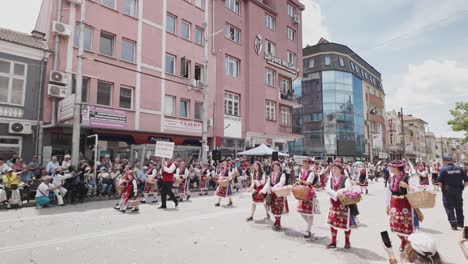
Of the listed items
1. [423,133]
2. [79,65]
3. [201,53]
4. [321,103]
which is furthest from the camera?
[423,133]

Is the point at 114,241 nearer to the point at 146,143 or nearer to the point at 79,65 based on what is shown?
the point at 79,65

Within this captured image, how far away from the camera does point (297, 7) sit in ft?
115

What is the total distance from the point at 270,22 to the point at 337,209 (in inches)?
1107

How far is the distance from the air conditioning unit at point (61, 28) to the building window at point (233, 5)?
1435 centimetres

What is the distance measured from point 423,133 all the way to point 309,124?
5889cm

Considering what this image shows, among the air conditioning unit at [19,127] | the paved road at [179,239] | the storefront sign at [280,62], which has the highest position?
the storefront sign at [280,62]

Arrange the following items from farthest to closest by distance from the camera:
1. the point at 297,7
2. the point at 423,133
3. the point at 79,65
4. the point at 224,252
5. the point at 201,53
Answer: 1. the point at 423,133
2. the point at 297,7
3. the point at 201,53
4. the point at 79,65
5. the point at 224,252

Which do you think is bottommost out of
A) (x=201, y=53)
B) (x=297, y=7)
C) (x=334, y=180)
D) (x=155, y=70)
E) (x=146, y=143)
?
(x=334, y=180)

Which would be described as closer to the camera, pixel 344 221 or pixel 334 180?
pixel 344 221

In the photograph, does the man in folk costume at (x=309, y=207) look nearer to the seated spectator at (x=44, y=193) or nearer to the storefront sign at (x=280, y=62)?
the seated spectator at (x=44, y=193)

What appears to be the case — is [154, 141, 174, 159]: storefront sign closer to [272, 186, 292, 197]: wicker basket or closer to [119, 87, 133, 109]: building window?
[119, 87, 133, 109]: building window

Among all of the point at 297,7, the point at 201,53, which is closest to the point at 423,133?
the point at 297,7

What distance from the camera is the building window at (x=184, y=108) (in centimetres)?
2264

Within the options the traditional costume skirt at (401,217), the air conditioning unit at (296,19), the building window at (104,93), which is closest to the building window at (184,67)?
the building window at (104,93)
